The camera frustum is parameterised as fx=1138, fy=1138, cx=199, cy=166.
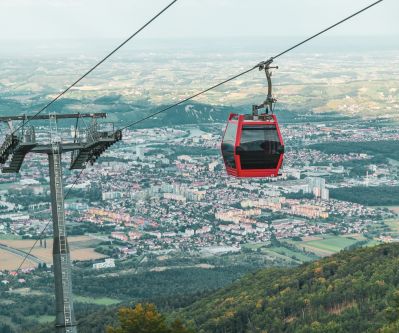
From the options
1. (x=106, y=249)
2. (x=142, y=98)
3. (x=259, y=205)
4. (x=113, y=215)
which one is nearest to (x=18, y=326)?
(x=106, y=249)

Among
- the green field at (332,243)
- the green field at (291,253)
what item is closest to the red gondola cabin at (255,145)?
the green field at (291,253)

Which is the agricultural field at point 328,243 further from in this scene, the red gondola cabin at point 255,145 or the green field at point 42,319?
the red gondola cabin at point 255,145

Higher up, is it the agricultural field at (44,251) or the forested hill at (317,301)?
the forested hill at (317,301)

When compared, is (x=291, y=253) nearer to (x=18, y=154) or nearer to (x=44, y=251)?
(x=44, y=251)

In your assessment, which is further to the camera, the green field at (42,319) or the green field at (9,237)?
the green field at (9,237)

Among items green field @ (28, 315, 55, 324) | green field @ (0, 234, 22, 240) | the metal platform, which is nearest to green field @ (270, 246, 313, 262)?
green field @ (0, 234, 22, 240)

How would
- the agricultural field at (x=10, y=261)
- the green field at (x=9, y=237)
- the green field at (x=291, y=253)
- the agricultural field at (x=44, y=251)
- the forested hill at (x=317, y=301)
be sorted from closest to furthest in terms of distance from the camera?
the forested hill at (x=317, y=301) → the agricultural field at (x=10, y=261) → the agricultural field at (x=44, y=251) → the green field at (x=291, y=253) → the green field at (x=9, y=237)

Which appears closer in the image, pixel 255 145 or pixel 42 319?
pixel 255 145

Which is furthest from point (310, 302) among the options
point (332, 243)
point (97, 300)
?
point (332, 243)
